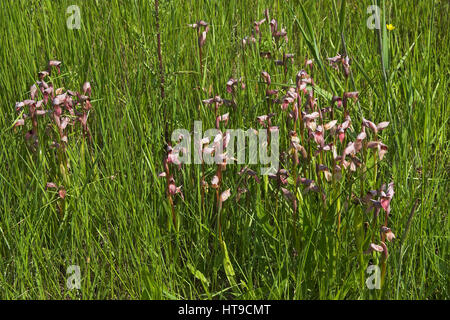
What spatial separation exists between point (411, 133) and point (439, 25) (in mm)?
1583

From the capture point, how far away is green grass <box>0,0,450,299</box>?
181 centimetres

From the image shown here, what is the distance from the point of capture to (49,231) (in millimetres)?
2176

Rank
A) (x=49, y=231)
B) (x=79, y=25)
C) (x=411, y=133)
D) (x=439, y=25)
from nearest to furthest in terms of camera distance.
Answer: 1. (x=411, y=133)
2. (x=49, y=231)
3. (x=79, y=25)
4. (x=439, y=25)

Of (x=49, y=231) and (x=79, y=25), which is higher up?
(x=79, y=25)

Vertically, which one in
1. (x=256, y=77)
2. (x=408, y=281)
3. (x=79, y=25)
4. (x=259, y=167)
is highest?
(x=79, y=25)

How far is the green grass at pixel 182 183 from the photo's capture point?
1807 mm

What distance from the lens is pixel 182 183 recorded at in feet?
7.64
